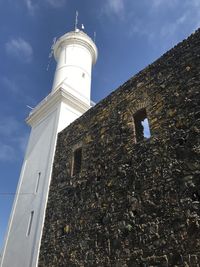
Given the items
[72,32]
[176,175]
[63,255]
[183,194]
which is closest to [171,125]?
[176,175]

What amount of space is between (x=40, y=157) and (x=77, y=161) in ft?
8.55

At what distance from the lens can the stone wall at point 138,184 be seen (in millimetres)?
4617

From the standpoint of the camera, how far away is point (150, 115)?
6.28 m

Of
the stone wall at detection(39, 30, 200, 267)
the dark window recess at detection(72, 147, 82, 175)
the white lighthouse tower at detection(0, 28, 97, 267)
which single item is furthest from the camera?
the white lighthouse tower at detection(0, 28, 97, 267)

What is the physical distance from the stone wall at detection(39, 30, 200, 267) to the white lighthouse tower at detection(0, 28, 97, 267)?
834 millimetres

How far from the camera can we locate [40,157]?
10.5 metres

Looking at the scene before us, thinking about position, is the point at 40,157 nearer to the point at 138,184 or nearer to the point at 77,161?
the point at 77,161

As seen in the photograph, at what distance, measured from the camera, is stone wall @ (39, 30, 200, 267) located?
4617 millimetres

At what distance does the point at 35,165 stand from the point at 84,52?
8.80 meters

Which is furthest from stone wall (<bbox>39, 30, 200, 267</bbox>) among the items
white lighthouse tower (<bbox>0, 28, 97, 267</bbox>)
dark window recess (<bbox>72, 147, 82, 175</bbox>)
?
white lighthouse tower (<bbox>0, 28, 97, 267</bbox>)

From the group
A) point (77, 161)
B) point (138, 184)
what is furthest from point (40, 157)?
point (138, 184)

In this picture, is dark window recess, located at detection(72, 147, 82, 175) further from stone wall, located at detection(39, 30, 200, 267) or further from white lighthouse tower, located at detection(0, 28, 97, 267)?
white lighthouse tower, located at detection(0, 28, 97, 267)

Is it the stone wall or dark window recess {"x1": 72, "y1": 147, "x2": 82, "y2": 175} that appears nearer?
the stone wall

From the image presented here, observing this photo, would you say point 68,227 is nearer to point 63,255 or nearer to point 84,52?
point 63,255
